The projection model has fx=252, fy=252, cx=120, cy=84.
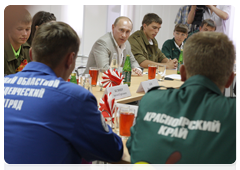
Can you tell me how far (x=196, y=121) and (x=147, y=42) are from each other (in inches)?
129

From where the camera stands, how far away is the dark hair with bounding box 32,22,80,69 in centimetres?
113

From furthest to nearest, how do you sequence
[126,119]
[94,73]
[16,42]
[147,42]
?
[147,42]
[16,42]
[94,73]
[126,119]

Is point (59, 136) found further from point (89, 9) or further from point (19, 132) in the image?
point (89, 9)

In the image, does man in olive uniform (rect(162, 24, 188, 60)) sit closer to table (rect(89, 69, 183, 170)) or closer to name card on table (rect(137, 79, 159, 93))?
table (rect(89, 69, 183, 170))

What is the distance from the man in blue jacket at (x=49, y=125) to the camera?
3.17 feet

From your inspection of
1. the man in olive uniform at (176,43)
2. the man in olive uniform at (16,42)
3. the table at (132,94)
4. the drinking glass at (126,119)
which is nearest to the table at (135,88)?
the table at (132,94)

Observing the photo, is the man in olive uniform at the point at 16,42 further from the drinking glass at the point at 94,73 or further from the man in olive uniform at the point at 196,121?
the man in olive uniform at the point at 196,121

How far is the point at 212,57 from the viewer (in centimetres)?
99

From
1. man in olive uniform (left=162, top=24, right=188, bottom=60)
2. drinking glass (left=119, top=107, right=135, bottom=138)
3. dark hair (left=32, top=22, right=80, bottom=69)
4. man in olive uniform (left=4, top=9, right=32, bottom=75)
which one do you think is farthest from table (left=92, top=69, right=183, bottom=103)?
man in olive uniform (left=162, top=24, right=188, bottom=60)

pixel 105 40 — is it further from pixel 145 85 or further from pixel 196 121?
pixel 196 121

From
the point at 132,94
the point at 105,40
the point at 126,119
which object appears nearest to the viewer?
the point at 126,119

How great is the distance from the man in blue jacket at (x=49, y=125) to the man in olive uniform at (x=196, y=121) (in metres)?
0.18

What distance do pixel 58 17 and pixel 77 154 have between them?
425cm

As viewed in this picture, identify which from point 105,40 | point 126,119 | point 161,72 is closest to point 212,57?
point 126,119
